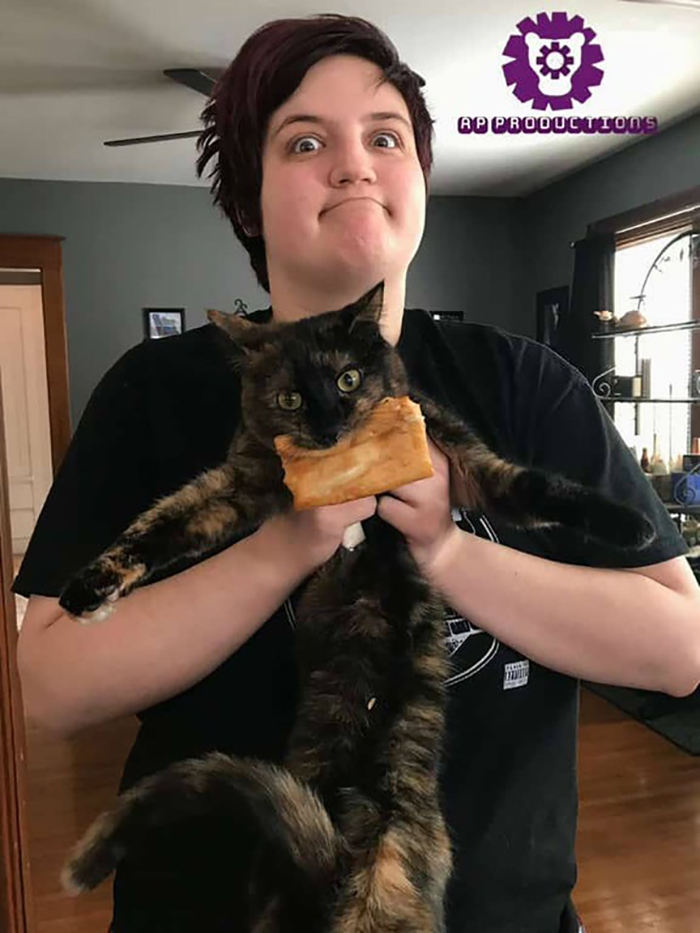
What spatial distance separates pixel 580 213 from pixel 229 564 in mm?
4257

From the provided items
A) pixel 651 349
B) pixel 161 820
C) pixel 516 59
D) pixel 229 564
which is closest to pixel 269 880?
pixel 161 820

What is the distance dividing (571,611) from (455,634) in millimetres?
106

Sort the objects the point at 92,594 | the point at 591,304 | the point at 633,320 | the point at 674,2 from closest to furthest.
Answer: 1. the point at 92,594
2. the point at 674,2
3. the point at 633,320
4. the point at 591,304

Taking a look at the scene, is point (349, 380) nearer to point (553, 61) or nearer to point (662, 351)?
point (553, 61)

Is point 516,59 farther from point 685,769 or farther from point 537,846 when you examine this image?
point 537,846

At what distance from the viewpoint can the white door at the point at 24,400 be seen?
6.27 meters

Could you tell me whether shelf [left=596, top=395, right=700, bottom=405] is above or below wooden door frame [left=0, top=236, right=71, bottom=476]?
below

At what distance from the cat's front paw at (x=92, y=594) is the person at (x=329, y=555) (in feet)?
0.12

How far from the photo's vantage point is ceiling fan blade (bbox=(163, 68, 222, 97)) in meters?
2.96

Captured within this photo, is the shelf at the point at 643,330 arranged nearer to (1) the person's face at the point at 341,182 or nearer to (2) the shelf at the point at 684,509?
(2) the shelf at the point at 684,509

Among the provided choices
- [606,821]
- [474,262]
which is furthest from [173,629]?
[474,262]

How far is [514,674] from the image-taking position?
728 mm

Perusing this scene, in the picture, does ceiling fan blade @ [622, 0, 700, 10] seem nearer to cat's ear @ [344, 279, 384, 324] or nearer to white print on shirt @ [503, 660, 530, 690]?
cat's ear @ [344, 279, 384, 324]

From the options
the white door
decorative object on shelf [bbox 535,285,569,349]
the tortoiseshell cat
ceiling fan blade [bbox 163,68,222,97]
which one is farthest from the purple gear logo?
the white door
